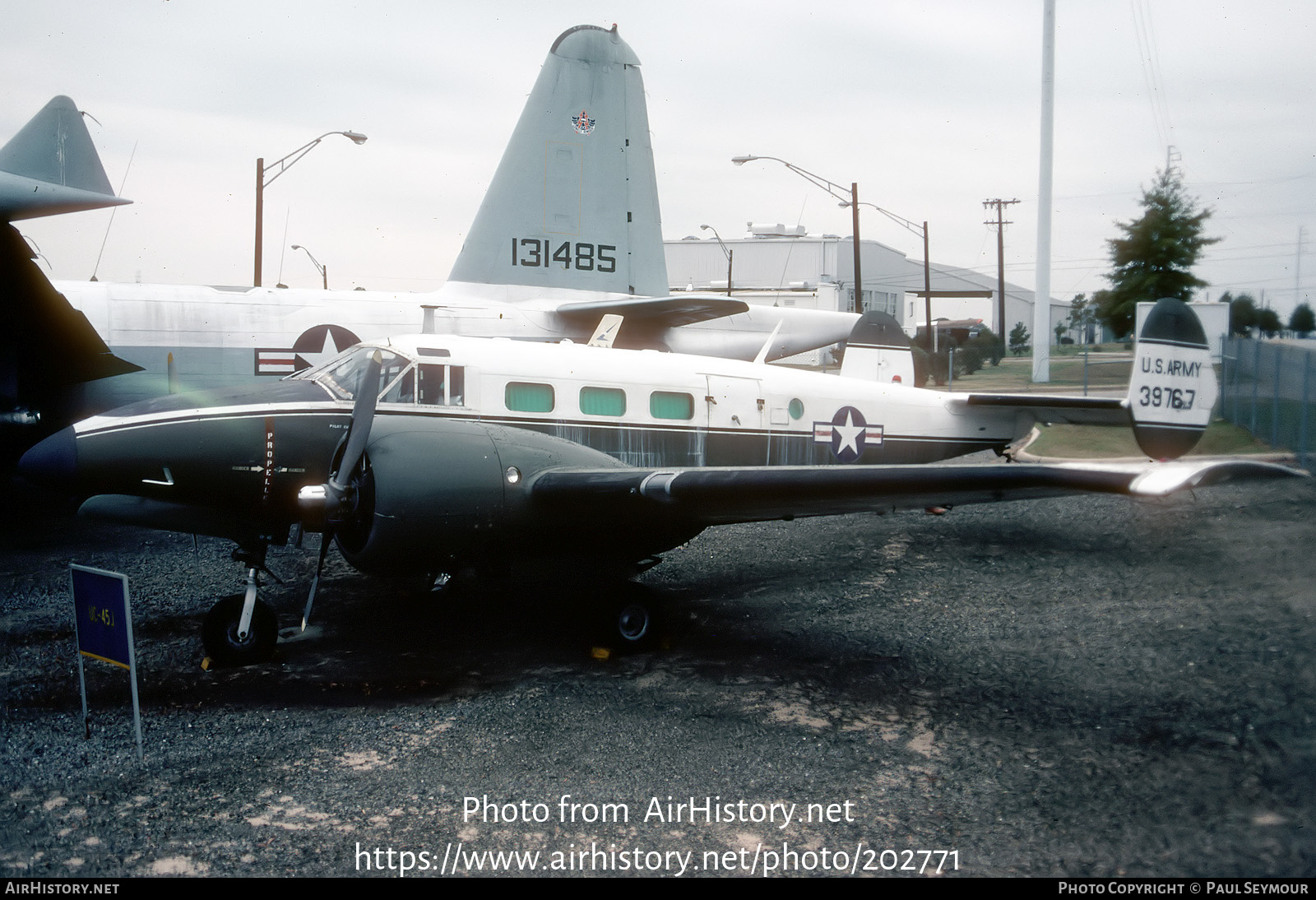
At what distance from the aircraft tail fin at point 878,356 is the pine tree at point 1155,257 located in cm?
512

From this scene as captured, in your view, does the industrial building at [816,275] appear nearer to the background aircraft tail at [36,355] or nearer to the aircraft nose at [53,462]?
the background aircraft tail at [36,355]

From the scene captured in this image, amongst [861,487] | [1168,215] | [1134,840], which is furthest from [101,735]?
[1168,215]

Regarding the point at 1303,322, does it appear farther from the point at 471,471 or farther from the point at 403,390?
the point at 403,390

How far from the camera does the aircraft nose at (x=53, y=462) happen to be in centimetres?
700

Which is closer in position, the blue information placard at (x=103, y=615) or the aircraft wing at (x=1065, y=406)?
the blue information placard at (x=103, y=615)

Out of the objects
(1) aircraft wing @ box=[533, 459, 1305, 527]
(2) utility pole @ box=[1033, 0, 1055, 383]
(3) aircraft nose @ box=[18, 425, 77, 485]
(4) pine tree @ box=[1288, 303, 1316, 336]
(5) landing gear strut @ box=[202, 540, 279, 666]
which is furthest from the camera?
(2) utility pole @ box=[1033, 0, 1055, 383]

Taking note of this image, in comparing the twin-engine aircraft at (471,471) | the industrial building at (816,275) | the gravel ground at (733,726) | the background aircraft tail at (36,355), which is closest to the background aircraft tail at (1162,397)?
the gravel ground at (733,726)

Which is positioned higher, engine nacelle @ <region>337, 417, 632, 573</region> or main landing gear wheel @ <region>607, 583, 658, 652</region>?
engine nacelle @ <region>337, 417, 632, 573</region>

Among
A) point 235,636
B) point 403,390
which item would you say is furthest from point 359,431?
point 235,636

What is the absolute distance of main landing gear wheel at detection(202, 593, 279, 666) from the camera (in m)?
7.29

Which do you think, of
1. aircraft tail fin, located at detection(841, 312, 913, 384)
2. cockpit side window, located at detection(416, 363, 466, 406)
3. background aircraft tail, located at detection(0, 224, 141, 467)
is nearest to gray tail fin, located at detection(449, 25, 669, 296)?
aircraft tail fin, located at detection(841, 312, 913, 384)

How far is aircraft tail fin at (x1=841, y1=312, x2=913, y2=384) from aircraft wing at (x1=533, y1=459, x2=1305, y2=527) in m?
5.53

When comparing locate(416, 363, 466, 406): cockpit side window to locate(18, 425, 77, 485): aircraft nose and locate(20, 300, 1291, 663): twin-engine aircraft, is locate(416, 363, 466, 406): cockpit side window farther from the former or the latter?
locate(18, 425, 77, 485): aircraft nose

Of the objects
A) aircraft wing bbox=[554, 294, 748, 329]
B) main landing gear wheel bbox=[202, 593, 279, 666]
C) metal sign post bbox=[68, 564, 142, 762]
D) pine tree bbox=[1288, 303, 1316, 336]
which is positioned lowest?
main landing gear wheel bbox=[202, 593, 279, 666]
